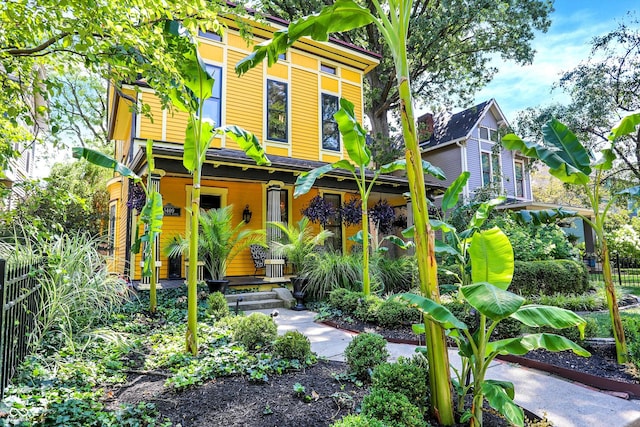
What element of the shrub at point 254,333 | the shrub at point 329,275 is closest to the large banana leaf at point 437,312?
the shrub at point 254,333

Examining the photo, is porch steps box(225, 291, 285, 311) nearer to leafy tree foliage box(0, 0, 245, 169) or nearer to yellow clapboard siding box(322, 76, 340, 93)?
leafy tree foliage box(0, 0, 245, 169)

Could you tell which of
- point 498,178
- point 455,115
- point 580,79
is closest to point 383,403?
point 580,79

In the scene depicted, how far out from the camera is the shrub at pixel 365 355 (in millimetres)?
3303

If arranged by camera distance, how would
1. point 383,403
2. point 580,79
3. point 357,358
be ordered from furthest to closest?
point 580,79
point 357,358
point 383,403

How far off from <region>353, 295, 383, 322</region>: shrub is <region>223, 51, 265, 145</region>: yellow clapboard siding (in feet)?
21.9

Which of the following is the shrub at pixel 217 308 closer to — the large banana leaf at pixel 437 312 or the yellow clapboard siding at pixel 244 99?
the large banana leaf at pixel 437 312

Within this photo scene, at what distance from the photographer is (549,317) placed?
2.06m

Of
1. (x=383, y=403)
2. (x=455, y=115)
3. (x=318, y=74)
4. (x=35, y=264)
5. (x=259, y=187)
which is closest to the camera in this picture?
(x=383, y=403)

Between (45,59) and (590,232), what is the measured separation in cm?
2085

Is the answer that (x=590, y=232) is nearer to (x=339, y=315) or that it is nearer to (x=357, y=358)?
(x=339, y=315)

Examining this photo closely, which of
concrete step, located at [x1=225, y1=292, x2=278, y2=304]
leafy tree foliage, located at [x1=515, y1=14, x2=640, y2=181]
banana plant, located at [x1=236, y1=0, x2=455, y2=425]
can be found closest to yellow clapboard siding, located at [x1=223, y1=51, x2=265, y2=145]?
concrete step, located at [x1=225, y1=292, x2=278, y2=304]

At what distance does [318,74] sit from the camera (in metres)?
12.5

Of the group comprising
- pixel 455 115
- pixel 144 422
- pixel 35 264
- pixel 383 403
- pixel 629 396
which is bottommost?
pixel 629 396

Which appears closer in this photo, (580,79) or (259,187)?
(259,187)
